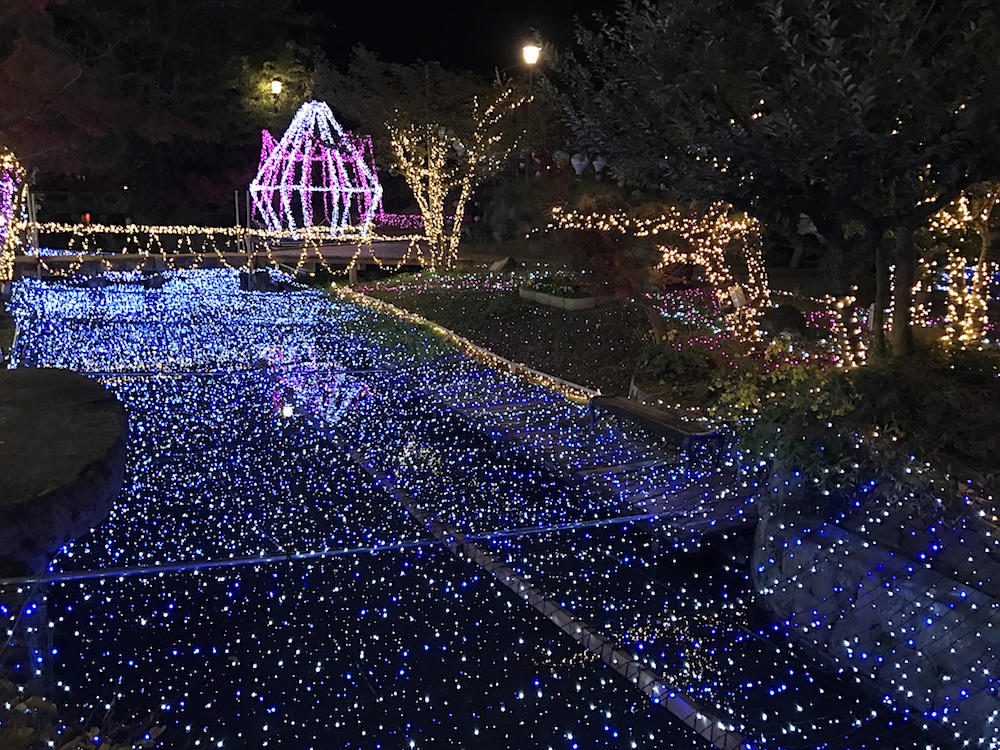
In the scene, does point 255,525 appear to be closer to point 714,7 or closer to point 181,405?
point 181,405

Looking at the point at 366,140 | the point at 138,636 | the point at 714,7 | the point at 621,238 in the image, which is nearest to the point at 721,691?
the point at 138,636

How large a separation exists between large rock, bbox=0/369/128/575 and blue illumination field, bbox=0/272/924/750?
0.77 feet

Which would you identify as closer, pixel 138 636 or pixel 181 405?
pixel 138 636

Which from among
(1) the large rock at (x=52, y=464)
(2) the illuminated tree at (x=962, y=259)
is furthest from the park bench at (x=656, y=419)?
(1) the large rock at (x=52, y=464)

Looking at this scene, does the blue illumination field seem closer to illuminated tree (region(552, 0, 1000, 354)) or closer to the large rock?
the large rock

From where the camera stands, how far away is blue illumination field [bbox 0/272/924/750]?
10.6 feet

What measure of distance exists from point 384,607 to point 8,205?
13048mm

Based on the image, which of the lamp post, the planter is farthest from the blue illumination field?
the planter

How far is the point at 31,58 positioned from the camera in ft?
39.5

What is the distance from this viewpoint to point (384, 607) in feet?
13.2

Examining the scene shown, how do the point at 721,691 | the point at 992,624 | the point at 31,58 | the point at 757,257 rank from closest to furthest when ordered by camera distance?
the point at 992,624 → the point at 721,691 → the point at 757,257 → the point at 31,58

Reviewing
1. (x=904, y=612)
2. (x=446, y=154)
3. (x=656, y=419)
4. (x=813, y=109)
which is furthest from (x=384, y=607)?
(x=446, y=154)

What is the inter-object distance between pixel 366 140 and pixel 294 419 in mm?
14809

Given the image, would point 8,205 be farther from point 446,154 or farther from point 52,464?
point 52,464
